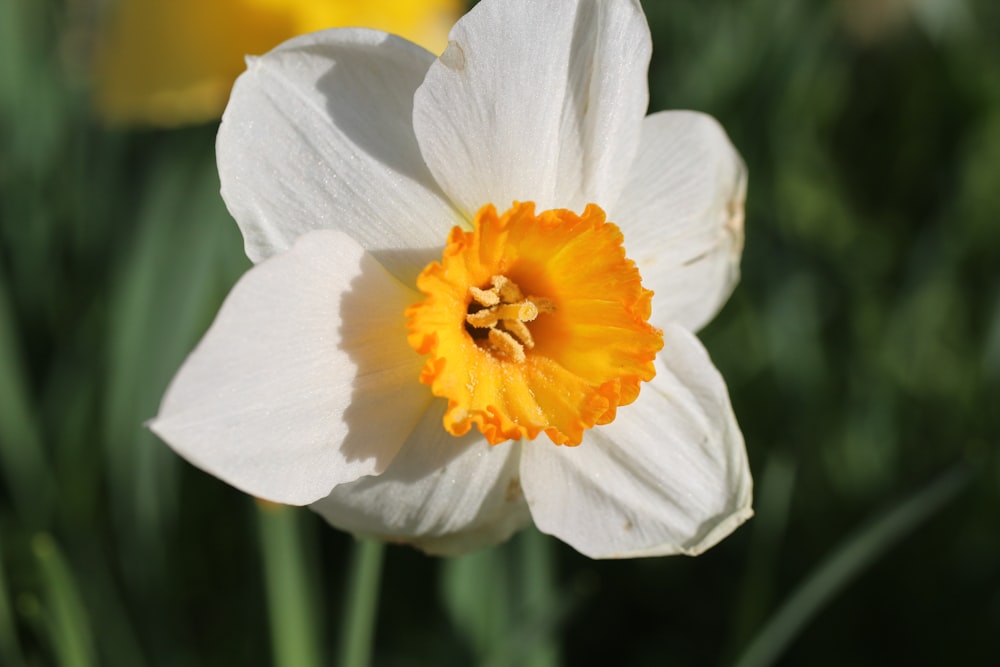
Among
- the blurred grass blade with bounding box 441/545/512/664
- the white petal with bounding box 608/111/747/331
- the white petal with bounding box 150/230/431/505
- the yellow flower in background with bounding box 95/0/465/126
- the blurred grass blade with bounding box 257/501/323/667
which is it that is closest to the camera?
the white petal with bounding box 150/230/431/505

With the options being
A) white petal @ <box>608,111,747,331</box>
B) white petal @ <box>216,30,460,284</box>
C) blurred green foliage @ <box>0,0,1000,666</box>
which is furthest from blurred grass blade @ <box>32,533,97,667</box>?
white petal @ <box>608,111,747,331</box>

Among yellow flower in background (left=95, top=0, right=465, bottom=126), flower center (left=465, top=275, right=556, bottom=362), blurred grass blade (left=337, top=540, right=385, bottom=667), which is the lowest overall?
blurred grass blade (left=337, top=540, right=385, bottom=667)

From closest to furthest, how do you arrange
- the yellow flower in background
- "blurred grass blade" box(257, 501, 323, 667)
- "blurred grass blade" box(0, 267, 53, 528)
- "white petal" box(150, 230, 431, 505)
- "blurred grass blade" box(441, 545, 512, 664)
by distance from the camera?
"white petal" box(150, 230, 431, 505) → "blurred grass blade" box(257, 501, 323, 667) → "blurred grass blade" box(441, 545, 512, 664) → "blurred grass blade" box(0, 267, 53, 528) → the yellow flower in background

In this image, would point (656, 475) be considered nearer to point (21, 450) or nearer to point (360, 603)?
point (360, 603)

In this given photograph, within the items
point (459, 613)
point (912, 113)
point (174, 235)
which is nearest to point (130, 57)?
point (174, 235)

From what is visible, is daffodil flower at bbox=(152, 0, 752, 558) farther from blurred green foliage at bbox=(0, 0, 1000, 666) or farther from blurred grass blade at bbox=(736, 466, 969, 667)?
blurred grass blade at bbox=(736, 466, 969, 667)

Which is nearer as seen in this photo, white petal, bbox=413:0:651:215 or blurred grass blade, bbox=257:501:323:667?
white petal, bbox=413:0:651:215

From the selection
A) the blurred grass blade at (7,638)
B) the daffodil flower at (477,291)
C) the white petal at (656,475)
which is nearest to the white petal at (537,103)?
the daffodil flower at (477,291)

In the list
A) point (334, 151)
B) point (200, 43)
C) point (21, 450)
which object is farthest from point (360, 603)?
point (200, 43)

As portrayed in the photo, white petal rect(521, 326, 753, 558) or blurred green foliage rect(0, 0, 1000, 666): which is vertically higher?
white petal rect(521, 326, 753, 558)
